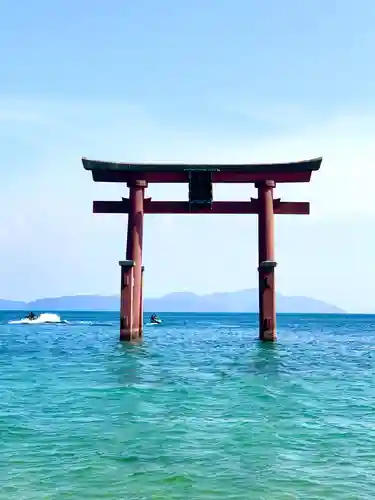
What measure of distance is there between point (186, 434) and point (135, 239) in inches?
486

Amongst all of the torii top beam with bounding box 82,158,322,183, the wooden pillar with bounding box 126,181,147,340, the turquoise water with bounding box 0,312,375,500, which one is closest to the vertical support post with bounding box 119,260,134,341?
the wooden pillar with bounding box 126,181,147,340

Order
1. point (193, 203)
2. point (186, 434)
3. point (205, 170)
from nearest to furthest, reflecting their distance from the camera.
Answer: point (186, 434)
point (205, 170)
point (193, 203)

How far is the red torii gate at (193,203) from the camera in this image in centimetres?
1895

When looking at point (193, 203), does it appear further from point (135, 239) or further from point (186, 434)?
point (186, 434)

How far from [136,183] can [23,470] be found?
Answer: 559 inches

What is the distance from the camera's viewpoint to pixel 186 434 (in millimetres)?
7211

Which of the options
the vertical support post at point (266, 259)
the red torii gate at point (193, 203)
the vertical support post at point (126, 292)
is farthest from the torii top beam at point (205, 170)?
the vertical support post at point (126, 292)

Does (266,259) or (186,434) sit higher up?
(266,259)

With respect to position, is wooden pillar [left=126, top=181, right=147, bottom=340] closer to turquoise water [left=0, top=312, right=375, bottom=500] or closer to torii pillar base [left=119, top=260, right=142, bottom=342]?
torii pillar base [left=119, top=260, right=142, bottom=342]

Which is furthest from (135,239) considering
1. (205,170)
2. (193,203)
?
(205,170)

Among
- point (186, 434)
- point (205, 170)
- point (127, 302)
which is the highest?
point (205, 170)

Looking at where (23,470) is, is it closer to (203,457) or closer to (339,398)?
(203,457)

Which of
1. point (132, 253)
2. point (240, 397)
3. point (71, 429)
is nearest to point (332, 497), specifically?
point (71, 429)

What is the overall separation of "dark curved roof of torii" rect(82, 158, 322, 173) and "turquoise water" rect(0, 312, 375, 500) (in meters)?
7.73
